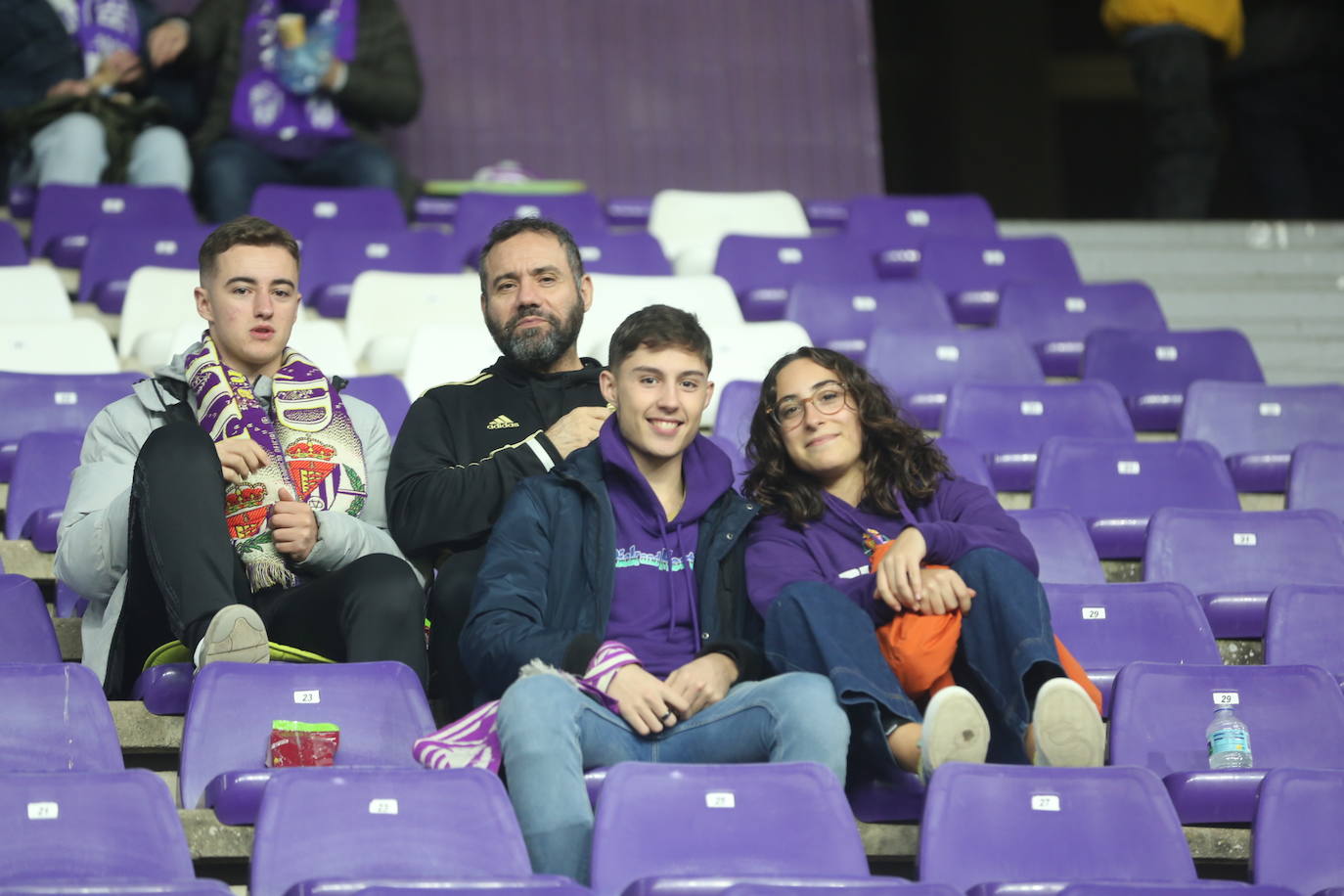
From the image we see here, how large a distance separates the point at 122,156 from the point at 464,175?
151 cm

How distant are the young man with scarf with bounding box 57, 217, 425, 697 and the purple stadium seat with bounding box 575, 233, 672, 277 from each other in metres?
2.12

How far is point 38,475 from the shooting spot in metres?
3.47

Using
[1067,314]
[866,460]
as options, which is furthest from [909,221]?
[866,460]

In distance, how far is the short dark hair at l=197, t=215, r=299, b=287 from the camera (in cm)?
309

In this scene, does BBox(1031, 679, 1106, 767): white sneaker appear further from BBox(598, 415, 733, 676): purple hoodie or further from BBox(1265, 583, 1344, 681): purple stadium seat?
BBox(1265, 583, 1344, 681): purple stadium seat

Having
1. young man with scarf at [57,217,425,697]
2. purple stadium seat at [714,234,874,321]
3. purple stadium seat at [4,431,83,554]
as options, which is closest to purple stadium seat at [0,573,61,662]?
young man with scarf at [57,217,425,697]

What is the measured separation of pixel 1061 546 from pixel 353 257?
2.31m

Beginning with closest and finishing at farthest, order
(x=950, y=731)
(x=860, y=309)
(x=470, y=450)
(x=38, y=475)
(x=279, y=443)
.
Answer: (x=950, y=731) → (x=279, y=443) → (x=470, y=450) → (x=38, y=475) → (x=860, y=309)

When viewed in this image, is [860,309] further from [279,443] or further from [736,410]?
[279,443]

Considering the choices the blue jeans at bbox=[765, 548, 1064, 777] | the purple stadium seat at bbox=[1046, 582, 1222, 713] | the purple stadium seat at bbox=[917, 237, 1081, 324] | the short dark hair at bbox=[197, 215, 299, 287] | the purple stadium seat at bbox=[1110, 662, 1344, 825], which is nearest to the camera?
the blue jeans at bbox=[765, 548, 1064, 777]

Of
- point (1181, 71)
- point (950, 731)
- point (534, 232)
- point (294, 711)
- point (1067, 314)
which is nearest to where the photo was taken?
point (950, 731)

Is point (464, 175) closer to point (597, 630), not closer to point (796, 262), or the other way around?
point (796, 262)

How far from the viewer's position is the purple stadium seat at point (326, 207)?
5320 millimetres

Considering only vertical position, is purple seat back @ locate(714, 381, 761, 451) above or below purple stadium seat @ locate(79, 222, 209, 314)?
below
